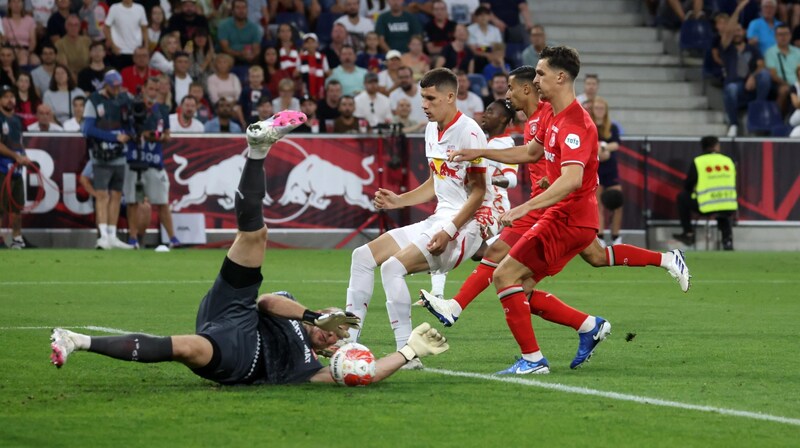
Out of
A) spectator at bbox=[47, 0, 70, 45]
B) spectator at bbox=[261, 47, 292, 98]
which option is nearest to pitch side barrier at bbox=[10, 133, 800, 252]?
spectator at bbox=[261, 47, 292, 98]

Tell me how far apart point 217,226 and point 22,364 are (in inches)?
526

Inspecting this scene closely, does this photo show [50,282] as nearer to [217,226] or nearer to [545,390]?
[217,226]

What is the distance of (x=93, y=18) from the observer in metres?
24.0

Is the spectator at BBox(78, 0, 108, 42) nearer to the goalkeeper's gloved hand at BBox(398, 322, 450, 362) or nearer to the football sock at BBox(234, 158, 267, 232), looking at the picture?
the football sock at BBox(234, 158, 267, 232)

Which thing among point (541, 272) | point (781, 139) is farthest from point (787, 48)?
point (541, 272)

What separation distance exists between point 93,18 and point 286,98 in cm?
388

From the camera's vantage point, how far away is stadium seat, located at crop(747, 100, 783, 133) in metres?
26.3

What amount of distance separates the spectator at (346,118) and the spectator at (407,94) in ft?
2.75

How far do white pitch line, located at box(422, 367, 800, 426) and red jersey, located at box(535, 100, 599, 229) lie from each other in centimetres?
121

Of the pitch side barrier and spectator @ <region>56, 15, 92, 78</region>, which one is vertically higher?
spectator @ <region>56, 15, 92, 78</region>

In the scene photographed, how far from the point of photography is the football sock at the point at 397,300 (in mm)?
9461

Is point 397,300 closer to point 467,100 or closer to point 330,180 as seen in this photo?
point 330,180

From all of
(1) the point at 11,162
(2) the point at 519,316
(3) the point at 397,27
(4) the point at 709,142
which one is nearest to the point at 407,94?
(3) the point at 397,27

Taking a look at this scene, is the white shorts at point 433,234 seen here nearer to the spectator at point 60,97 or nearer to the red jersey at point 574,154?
the red jersey at point 574,154
